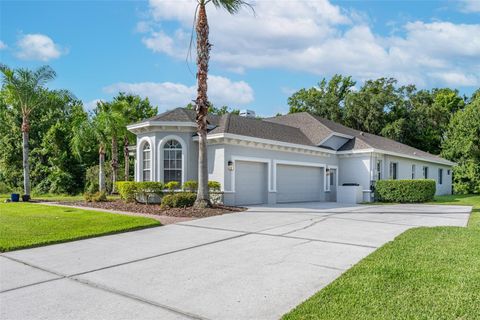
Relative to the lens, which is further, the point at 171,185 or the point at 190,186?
the point at 171,185

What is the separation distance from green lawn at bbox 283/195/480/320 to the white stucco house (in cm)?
1029

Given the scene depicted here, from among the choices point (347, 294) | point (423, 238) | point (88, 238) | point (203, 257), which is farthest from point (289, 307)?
point (88, 238)

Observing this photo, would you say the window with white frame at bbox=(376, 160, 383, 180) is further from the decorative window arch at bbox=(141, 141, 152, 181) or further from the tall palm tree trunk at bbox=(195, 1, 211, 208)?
the decorative window arch at bbox=(141, 141, 152, 181)

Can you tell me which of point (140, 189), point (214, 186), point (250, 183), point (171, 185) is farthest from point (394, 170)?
point (140, 189)

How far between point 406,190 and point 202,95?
1303 centimetres

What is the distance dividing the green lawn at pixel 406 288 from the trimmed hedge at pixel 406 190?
13800 mm

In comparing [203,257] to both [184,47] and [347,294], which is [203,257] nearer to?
[347,294]

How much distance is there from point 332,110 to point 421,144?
10.1 m

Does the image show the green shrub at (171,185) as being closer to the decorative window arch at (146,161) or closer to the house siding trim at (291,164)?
the decorative window arch at (146,161)

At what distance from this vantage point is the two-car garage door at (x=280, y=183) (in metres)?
17.3

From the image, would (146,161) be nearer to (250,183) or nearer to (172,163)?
(172,163)

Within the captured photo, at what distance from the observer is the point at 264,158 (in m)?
18.2

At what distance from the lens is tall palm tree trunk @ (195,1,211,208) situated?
14078mm

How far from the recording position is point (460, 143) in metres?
31.0
